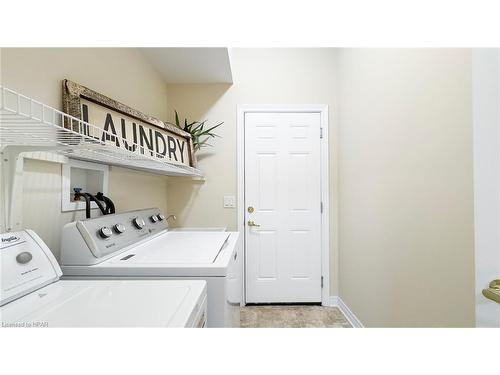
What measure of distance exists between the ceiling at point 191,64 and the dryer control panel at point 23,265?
5.41 ft

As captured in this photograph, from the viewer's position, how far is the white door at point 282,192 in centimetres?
261

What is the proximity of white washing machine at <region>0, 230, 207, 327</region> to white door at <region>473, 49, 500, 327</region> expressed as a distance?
1.03 m

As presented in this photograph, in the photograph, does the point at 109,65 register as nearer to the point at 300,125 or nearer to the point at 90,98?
the point at 90,98

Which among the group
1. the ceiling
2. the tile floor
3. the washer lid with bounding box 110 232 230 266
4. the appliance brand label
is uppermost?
the ceiling

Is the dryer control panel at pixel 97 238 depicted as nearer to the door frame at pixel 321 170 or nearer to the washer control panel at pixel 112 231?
the washer control panel at pixel 112 231

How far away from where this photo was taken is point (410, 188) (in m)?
1.39

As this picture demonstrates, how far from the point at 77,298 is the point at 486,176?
1529 mm

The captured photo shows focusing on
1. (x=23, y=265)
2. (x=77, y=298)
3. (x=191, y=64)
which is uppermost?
(x=191, y=64)

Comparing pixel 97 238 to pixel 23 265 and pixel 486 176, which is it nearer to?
pixel 23 265

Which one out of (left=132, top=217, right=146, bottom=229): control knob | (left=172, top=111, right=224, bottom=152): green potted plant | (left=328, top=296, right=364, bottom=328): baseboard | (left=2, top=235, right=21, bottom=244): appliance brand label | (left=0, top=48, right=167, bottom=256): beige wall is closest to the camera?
(left=2, top=235, right=21, bottom=244): appliance brand label

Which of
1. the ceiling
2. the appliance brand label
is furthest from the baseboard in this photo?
the ceiling

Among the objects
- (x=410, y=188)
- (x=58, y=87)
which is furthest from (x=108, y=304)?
(x=410, y=188)

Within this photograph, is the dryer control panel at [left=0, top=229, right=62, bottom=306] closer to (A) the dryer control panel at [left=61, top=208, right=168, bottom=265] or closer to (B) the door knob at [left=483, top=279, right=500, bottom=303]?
(A) the dryer control panel at [left=61, top=208, right=168, bottom=265]

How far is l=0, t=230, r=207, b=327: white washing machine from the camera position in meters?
0.68
